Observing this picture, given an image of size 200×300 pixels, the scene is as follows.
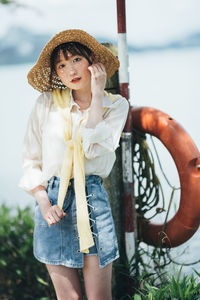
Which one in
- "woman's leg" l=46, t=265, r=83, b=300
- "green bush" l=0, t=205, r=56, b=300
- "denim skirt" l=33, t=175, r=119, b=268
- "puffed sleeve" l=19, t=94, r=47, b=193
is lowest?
"green bush" l=0, t=205, r=56, b=300

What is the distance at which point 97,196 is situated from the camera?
2020mm

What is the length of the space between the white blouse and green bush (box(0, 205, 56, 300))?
1.09 m

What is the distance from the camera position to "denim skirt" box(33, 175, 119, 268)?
197 centimetres

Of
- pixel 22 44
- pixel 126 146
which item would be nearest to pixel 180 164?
pixel 126 146

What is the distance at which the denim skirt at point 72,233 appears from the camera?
197 centimetres

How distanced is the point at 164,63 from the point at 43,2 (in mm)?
2531

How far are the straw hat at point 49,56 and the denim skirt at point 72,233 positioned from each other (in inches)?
19.6

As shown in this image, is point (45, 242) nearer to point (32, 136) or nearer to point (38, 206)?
point (38, 206)

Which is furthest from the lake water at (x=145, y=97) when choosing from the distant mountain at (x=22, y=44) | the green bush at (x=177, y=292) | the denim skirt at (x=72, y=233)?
the denim skirt at (x=72, y=233)

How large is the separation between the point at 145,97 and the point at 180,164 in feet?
13.2

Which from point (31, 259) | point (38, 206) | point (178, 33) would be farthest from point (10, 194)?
point (178, 33)

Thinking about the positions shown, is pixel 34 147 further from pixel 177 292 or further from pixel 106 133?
pixel 177 292

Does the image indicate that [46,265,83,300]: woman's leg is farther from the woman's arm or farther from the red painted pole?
the woman's arm

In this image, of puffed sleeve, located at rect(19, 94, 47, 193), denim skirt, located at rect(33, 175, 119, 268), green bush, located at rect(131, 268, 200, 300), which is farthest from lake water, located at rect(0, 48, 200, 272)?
puffed sleeve, located at rect(19, 94, 47, 193)
